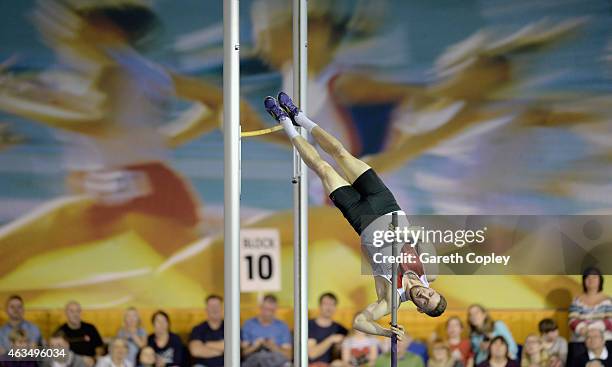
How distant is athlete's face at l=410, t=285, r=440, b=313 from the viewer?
10.9 feet

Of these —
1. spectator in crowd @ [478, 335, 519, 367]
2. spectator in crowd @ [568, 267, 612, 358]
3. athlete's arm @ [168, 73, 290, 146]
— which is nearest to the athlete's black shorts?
athlete's arm @ [168, 73, 290, 146]

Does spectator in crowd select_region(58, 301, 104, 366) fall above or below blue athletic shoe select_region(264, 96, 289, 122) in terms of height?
below

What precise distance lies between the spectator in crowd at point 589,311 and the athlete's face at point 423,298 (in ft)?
5.51

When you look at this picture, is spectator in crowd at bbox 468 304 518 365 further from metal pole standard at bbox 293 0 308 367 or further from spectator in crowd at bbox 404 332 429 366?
metal pole standard at bbox 293 0 308 367

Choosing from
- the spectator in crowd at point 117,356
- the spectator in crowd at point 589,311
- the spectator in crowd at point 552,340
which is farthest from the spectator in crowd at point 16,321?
the spectator in crowd at point 589,311

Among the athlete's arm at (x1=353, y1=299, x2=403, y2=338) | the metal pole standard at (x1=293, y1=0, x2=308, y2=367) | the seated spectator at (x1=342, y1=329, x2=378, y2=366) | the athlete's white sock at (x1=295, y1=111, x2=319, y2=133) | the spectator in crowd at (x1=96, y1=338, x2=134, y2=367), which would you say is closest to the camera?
the metal pole standard at (x1=293, y1=0, x2=308, y2=367)

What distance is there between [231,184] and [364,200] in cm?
70

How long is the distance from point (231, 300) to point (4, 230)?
2.70 metres

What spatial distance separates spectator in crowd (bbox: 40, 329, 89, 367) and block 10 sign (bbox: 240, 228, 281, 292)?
105 centimetres

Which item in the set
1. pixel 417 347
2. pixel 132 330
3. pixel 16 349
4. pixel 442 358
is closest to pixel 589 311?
pixel 442 358

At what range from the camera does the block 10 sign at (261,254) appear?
4871mm

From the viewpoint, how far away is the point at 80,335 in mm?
4941

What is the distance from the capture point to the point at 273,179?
4.94 metres

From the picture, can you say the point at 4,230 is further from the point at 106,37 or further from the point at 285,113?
the point at 285,113
